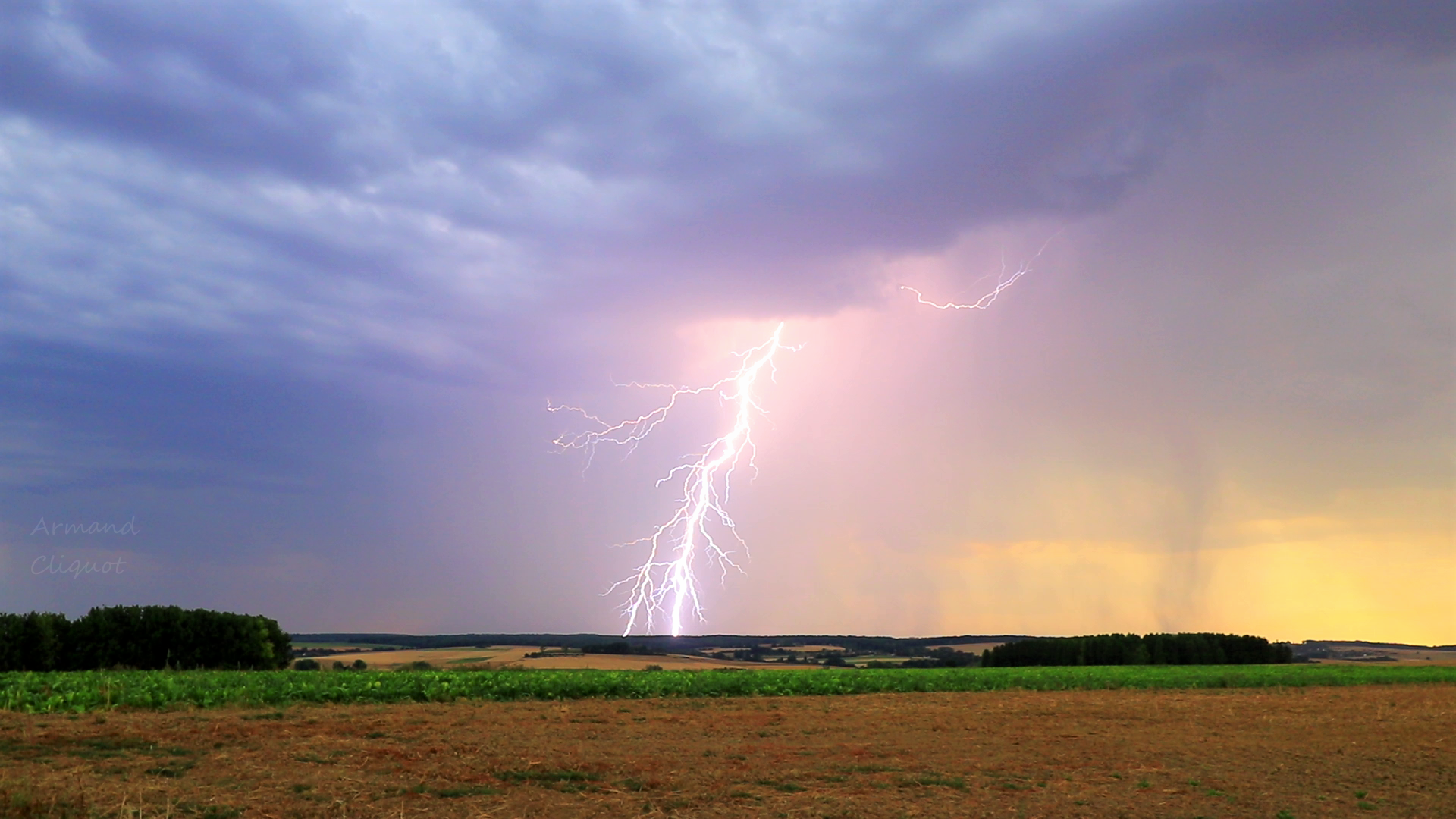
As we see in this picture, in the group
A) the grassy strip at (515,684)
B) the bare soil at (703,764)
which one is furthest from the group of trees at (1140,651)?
the bare soil at (703,764)

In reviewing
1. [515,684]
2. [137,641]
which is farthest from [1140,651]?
[137,641]

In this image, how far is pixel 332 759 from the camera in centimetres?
1573

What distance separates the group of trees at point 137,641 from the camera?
1692 inches

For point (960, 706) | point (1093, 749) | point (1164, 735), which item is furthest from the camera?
point (960, 706)

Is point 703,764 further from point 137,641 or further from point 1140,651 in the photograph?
point 1140,651

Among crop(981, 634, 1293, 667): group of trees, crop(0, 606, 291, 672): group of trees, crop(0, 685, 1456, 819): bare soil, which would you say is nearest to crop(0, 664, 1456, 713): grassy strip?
crop(0, 685, 1456, 819): bare soil

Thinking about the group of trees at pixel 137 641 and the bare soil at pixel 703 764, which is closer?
the bare soil at pixel 703 764

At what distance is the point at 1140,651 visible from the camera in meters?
87.6

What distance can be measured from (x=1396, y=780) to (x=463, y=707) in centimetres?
2213

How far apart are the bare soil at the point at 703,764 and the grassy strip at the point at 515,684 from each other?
2.06 metres

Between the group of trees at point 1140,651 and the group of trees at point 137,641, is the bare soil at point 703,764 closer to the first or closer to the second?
the group of trees at point 137,641

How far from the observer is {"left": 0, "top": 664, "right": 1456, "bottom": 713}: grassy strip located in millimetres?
23938

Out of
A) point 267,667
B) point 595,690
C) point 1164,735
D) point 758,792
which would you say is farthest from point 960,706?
point 267,667

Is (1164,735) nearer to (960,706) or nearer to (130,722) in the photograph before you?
(960,706)
